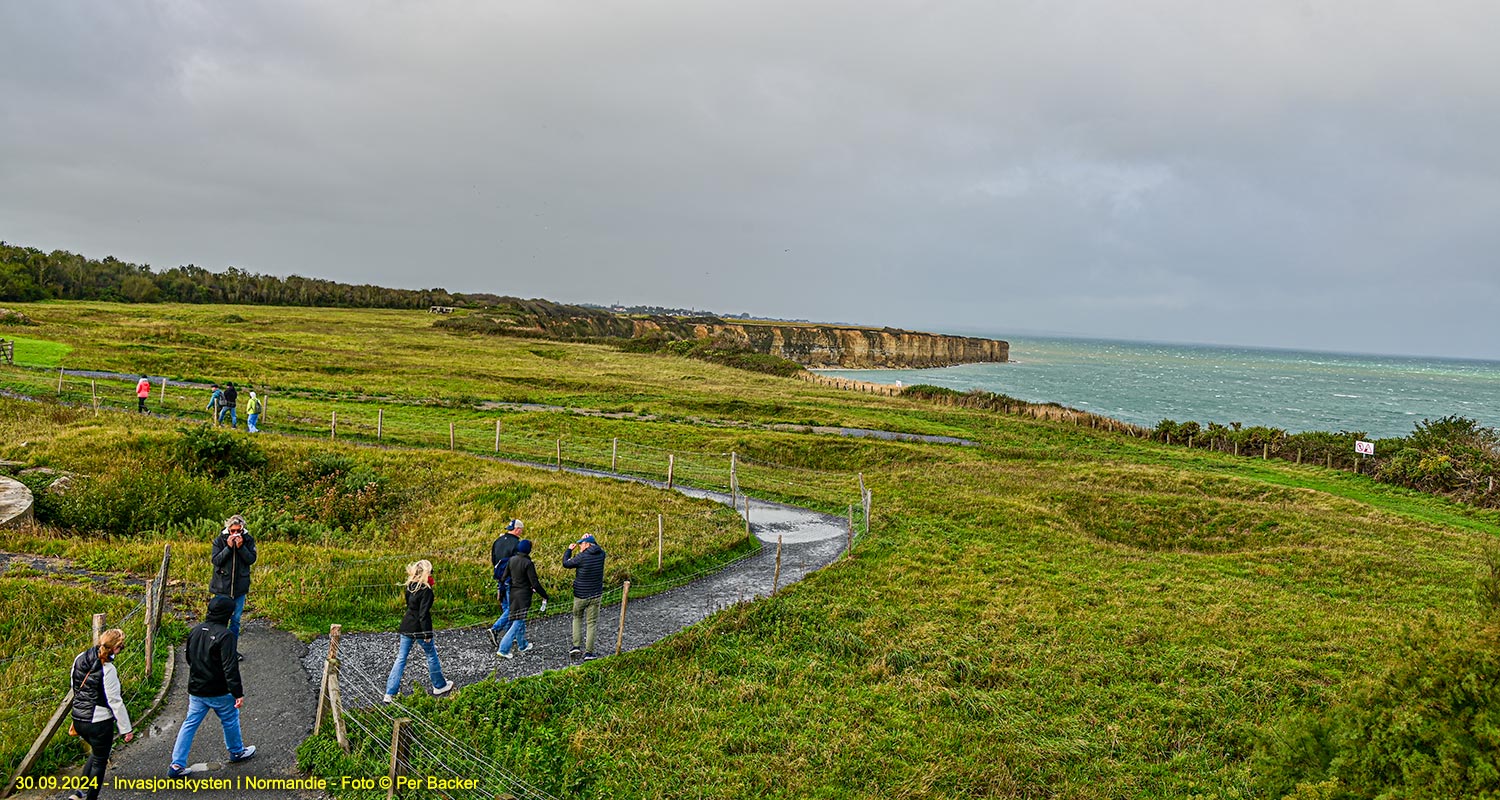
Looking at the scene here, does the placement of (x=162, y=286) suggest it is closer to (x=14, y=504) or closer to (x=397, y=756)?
(x=14, y=504)

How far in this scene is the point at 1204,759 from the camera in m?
9.98

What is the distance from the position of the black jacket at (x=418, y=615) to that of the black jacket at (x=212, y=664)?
2214 mm

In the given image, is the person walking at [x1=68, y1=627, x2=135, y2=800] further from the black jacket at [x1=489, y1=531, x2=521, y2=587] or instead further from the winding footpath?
the black jacket at [x1=489, y1=531, x2=521, y2=587]

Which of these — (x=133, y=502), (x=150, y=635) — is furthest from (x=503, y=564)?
(x=133, y=502)

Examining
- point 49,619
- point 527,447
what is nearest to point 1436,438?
point 527,447

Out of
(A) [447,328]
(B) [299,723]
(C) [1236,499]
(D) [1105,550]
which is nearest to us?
(B) [299,723]

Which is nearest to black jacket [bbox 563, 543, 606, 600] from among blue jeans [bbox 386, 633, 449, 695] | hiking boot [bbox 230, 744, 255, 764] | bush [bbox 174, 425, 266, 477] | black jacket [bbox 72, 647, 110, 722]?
blue jeans [bbox 386, 633, 449, 695]

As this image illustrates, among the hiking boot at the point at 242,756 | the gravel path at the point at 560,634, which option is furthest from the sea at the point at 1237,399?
the hiking boot at the point at 242,756

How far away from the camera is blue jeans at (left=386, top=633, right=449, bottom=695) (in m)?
10.3

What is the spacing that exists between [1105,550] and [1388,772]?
1602cm

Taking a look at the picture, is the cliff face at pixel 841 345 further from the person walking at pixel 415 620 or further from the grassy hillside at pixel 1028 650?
the person walking at pixel 415 620

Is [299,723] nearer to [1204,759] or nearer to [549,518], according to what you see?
[549,518]

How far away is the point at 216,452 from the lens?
74.6 feet

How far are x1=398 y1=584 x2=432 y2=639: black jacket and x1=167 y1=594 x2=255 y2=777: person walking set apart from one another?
85.6 inches
